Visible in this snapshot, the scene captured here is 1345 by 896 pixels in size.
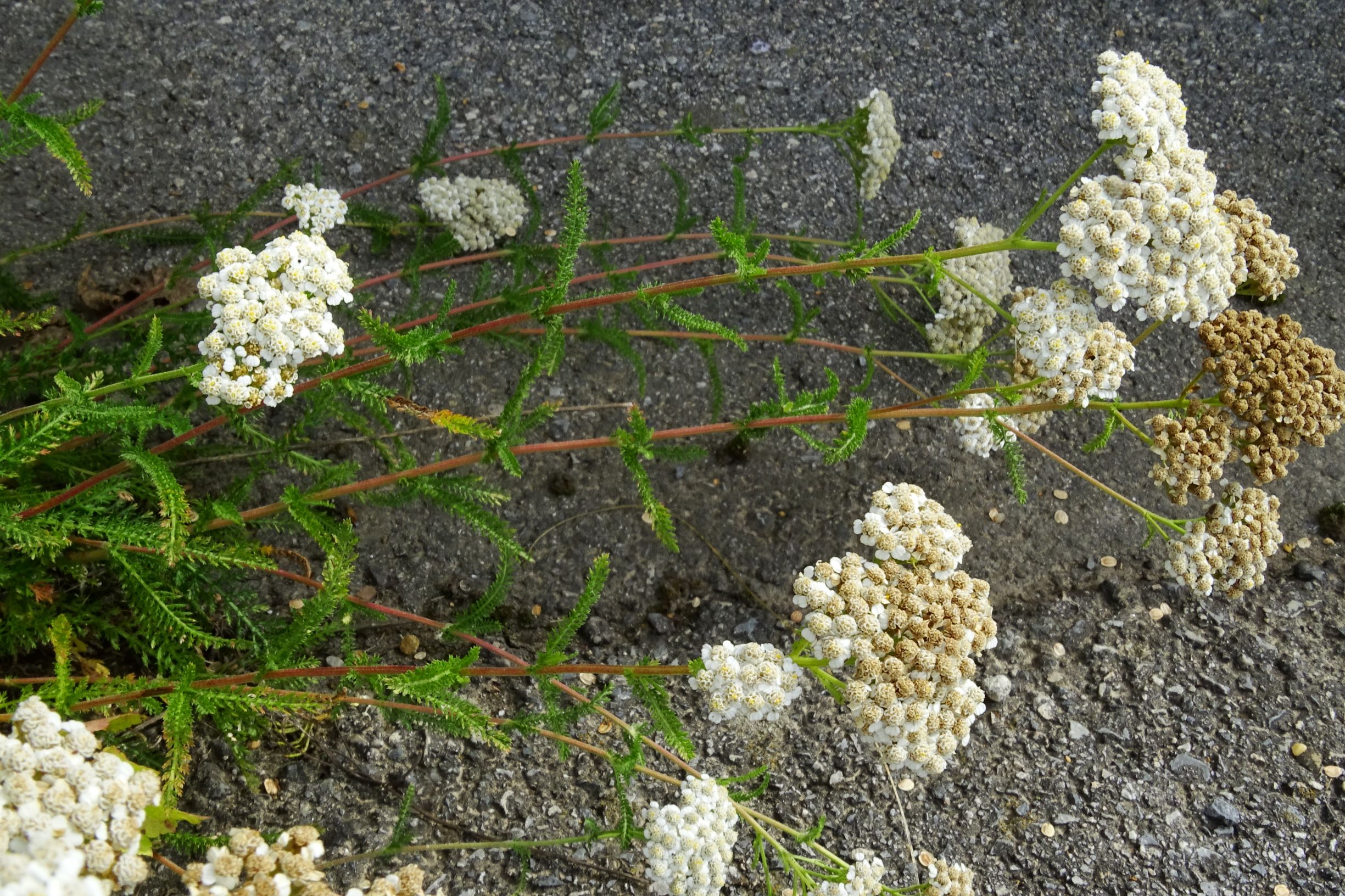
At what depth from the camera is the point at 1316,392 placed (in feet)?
8.71

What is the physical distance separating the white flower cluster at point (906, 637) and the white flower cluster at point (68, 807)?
1294mm

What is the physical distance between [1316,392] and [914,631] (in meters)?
1.31

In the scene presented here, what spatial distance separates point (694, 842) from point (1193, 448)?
61.9 inches

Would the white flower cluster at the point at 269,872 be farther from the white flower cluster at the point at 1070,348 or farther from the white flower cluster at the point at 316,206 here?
the white flower cluster at the point at 316,206

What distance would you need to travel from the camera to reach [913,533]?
93.0 inches

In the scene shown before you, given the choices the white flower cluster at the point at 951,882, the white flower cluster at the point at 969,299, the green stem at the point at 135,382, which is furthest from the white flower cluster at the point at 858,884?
the white flower cluster at the point at 969,299

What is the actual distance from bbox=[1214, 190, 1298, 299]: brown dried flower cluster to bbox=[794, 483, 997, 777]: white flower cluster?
1168 millimetres

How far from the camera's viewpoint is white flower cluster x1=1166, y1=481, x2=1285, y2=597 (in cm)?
275

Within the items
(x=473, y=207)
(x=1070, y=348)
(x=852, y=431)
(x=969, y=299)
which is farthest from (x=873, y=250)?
(x=473, y=207)

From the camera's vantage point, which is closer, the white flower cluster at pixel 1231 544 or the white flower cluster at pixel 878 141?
the white flower cluster at pixel 1231 544

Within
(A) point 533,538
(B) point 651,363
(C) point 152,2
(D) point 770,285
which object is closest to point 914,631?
(A) point 533,538

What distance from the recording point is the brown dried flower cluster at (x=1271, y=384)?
8.54ft

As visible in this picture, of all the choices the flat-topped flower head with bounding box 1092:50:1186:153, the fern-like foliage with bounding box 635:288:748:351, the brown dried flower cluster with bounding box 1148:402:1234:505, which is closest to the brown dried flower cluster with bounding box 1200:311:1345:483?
the brown dried flower cluster with bounding box 1148:402:1234:505

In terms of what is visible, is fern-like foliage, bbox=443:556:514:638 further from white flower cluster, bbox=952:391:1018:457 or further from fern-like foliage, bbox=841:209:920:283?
white flower cluster, bbox=952:391:1018:457
